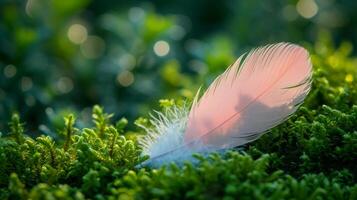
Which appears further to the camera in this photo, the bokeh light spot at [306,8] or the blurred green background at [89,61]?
the bokeh light spot at [306,8]

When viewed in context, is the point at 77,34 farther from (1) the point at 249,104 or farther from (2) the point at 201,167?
(2) the point at 201,167

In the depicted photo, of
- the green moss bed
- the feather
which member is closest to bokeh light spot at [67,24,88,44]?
the green moss bed

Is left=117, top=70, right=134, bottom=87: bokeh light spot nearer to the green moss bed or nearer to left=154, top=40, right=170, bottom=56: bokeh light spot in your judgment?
left=154, top=40, right=170, bottom=56: bokeh light spot

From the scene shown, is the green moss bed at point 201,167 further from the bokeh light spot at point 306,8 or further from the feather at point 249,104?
the bokeh light spot at point 306,8

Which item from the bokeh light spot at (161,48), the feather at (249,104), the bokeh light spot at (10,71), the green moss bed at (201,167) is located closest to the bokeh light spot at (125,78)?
the bokeh light spot at (161,48)

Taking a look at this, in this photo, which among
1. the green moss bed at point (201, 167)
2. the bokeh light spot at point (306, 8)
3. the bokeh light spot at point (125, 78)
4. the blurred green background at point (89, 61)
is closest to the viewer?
the green moss bed at point (201, 167)

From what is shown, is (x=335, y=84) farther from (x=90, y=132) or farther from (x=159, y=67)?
(x=159, y=67)
